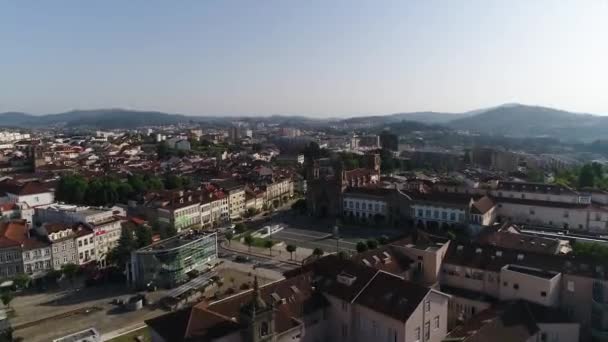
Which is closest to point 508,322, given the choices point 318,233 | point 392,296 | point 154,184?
point 392,296

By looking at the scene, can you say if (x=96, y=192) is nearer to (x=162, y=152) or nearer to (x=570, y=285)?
(x=570, y=285)

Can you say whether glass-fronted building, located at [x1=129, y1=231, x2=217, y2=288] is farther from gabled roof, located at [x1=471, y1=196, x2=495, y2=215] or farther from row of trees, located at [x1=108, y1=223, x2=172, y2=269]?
gabled roof, located at [x1=471, y1=196, x2=495, y2=215]

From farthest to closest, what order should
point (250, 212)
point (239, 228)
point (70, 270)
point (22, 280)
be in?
point (250, 212) → point (239, 228) → point (70, 270) → point (22, 280)

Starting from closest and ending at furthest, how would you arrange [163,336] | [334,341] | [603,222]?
[163,336] < [334,341] < [603,222]

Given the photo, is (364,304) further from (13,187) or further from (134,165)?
(134,165)

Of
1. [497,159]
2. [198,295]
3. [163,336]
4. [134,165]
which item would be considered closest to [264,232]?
[198,295]

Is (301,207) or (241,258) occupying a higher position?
(301,207)

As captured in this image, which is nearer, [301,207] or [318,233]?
[318,233]

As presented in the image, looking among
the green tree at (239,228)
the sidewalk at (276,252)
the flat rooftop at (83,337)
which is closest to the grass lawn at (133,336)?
the flat rooftop at (83,337)
